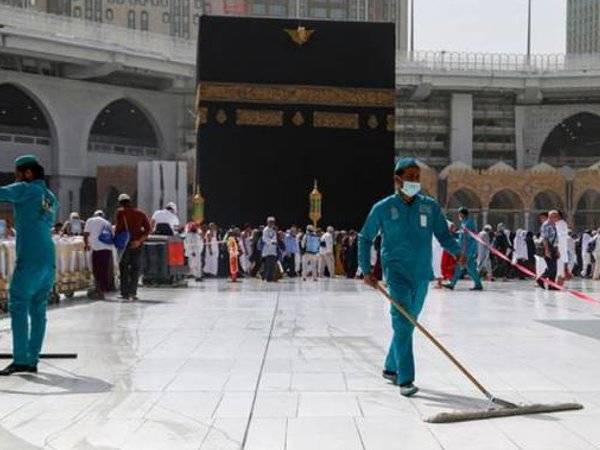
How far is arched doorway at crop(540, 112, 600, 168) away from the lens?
54.8 metres

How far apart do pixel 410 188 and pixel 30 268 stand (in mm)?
2646

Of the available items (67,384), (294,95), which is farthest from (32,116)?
(67,384)

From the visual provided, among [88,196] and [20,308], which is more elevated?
[88,196]

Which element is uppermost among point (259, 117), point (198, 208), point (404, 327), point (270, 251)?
point (259, 117)

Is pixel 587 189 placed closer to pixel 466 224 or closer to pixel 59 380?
pixel 466 224

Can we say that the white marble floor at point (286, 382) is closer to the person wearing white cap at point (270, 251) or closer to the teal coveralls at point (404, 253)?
the teal coveralls at point (404, 253)

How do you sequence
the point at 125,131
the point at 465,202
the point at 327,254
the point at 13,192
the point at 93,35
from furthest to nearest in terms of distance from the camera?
the point at 125,131 < the point at 465,202 < the point at 93,35 < the point at 327,254 < the point at 13,192

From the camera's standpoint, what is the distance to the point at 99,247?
13078 millimetres

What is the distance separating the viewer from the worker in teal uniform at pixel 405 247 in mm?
5504

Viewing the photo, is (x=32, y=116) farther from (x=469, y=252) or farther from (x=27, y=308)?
(x=27, y=308)

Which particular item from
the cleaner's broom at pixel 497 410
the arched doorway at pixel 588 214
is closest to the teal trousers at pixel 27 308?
the cleaner's broom at pixel 497 410

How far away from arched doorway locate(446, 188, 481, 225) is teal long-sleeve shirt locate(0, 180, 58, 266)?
35303 millimetres

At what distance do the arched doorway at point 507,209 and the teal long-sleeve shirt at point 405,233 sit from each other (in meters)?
37.0

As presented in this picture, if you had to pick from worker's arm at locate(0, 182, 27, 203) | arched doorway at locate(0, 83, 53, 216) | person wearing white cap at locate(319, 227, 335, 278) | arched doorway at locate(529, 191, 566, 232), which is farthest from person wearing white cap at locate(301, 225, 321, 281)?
arched doorway at locate(0, 83, 53, 216)
